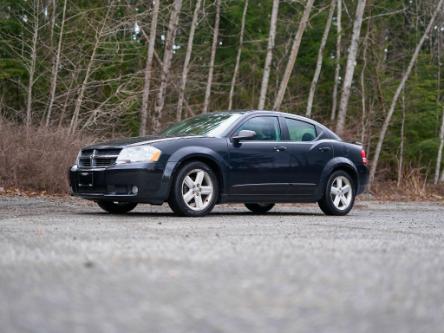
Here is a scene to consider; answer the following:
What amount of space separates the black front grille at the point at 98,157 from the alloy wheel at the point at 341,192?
3660 mm

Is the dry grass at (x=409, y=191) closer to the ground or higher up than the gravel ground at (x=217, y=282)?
closer to the ground

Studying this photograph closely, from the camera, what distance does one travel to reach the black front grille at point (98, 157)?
10781mm

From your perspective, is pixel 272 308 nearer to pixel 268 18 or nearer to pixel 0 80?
pixel 0 80

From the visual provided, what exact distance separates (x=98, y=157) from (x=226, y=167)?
177 centimetres

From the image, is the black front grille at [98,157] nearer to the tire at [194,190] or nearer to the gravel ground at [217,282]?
the tire at [194,190]

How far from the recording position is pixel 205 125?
11750 mm

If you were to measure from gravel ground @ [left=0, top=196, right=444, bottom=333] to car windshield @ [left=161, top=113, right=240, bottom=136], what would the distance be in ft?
13.4

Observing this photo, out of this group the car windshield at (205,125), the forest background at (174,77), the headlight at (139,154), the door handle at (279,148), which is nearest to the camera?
the headlight at (139,154)

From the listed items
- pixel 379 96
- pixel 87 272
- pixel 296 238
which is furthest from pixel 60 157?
pixel 379 96

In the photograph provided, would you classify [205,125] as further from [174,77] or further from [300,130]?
[174,77]

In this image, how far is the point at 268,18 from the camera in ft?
131

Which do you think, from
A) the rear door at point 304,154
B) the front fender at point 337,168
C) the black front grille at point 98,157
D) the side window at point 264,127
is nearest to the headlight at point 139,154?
the black front grille at point 98,157

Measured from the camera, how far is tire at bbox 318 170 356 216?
Result: 1248 cm

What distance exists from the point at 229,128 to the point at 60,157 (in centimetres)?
533
